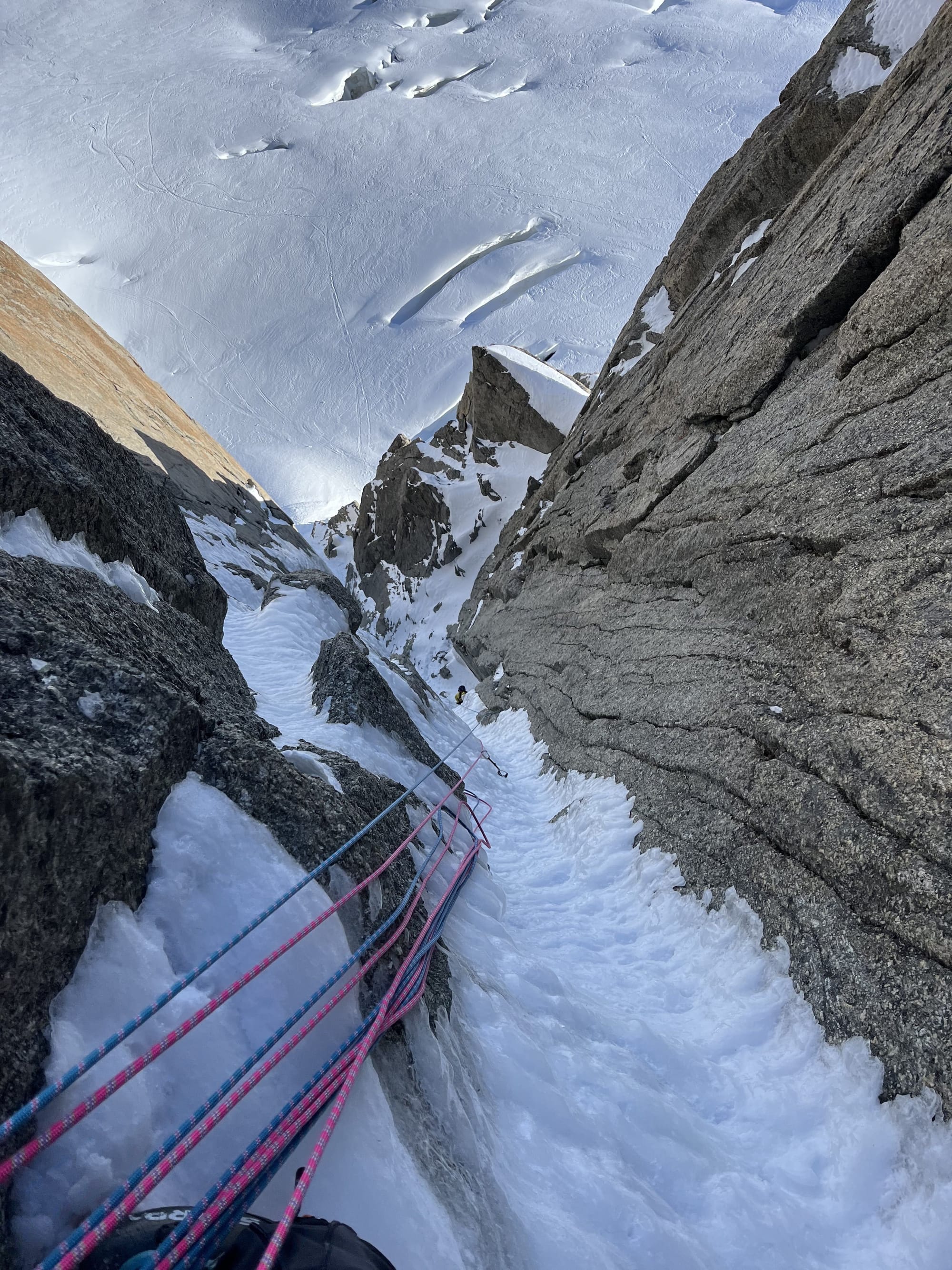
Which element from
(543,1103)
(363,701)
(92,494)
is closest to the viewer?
(543,1103)

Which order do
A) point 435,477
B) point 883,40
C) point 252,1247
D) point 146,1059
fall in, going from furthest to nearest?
point 435,477 → point 883,40 → point 146,1059 → point 252,1247

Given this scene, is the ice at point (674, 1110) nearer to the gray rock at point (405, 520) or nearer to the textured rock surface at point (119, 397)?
the textured rock surface at point (119, 397)

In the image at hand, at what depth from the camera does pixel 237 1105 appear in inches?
97.3

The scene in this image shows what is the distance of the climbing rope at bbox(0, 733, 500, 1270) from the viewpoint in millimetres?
1865

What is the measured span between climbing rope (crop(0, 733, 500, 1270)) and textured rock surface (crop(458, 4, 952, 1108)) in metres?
3.22

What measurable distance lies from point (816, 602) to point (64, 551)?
23.9 feet

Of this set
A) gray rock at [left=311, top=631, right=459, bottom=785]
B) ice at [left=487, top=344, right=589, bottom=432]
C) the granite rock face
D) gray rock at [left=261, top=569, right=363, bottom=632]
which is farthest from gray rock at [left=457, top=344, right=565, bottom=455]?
gray rock at [left=311, top=631, right=459, bottom=785]

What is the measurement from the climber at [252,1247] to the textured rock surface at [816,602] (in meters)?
3.55

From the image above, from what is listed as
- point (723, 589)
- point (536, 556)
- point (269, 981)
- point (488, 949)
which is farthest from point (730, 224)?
point (269, 981)

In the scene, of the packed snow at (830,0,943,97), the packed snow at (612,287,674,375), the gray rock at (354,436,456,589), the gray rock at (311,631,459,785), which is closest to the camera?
the gray rock at (311,631,459,785)

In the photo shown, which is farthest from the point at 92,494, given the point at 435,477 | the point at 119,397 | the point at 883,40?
the point at 435,477

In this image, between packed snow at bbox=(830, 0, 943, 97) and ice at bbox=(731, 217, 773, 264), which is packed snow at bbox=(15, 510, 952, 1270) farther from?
packed snow at bbox=(830, 0, 943, 97)

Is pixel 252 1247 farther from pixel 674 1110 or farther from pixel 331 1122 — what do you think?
pixel 674 1110

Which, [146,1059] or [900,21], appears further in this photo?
[900,21]
